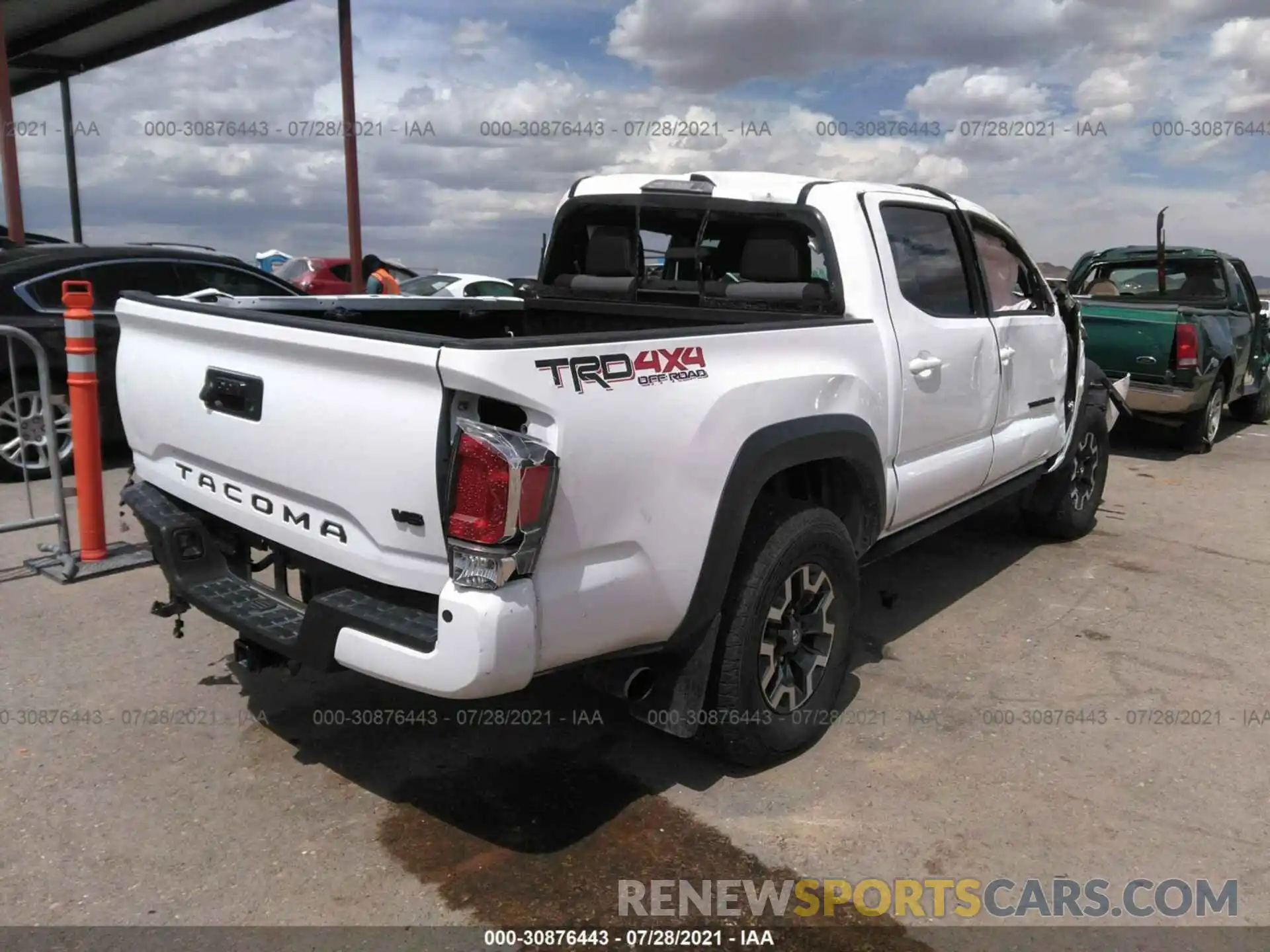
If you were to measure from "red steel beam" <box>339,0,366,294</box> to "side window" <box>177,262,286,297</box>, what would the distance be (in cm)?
664

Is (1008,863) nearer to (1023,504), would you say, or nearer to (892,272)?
(892,272)

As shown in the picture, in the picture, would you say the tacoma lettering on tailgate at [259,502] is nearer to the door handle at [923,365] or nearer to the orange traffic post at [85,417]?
the orange traffic post at [85,417]

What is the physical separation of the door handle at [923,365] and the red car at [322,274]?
48.6ft

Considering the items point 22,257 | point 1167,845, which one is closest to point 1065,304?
point 1167,845

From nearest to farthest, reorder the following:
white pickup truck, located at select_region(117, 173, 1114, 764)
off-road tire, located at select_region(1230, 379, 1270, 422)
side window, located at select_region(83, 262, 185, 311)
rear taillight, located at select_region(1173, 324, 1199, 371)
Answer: white pickup truck, located at select_region(117, 173, 1114, 764) < side window, located at select_region(83, 262, 185, 311) < rear taillight, located at select_region(1173, 324, 1199, 371) < off-road tire, located at select_region(1230, 379, 1270, 422)

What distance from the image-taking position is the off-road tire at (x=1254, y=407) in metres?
11.4

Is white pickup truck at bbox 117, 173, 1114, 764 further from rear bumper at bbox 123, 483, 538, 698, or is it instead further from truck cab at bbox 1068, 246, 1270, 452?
truck cab at bbox 1068, 246, 1270, 452

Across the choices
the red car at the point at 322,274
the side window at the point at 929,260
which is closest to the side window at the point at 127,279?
the side window at the point at 929,260

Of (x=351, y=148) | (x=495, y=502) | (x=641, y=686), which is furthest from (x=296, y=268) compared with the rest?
(x=495, y=502)

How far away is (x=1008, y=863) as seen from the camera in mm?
2971

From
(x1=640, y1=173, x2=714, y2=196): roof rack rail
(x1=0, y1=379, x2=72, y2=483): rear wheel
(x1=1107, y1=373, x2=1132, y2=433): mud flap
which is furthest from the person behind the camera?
Answer: (x1=0, y1=379, x2=72, y2=483): rear wheel

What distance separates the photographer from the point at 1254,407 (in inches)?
454

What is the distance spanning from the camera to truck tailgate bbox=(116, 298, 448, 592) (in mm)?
2521

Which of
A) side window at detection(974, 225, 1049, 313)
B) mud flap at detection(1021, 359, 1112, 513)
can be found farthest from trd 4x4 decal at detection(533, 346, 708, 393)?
mud flap at detection(1021, 359, 1112, 513)
